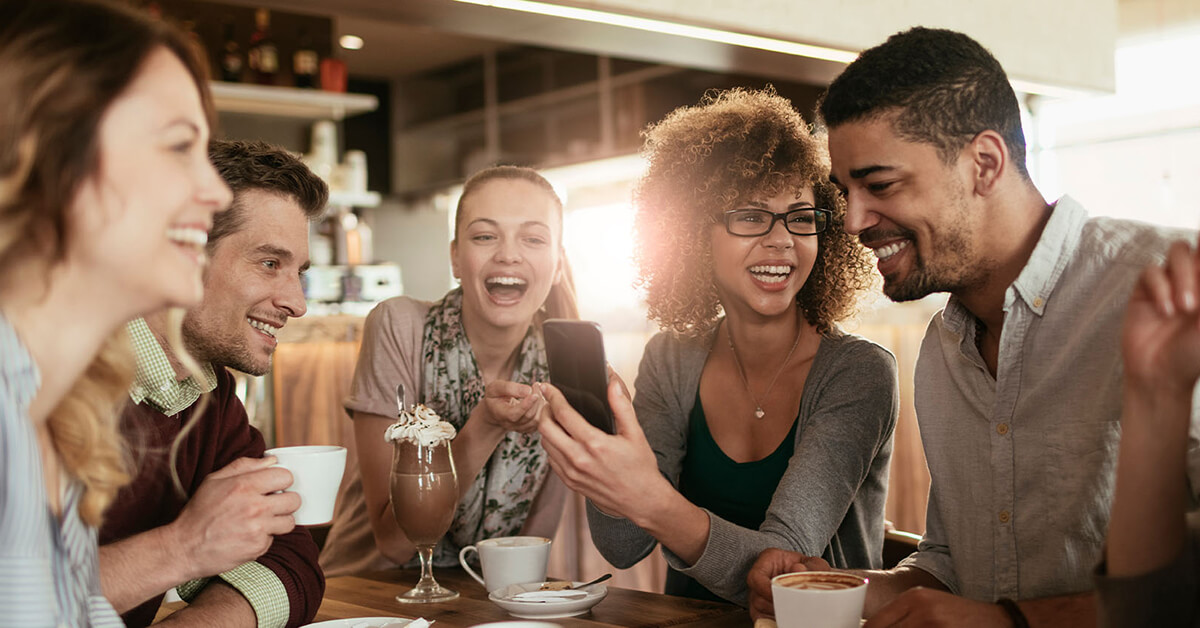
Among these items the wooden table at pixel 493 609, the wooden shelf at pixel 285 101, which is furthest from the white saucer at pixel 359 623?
the wooden shelf at pixel 285 101

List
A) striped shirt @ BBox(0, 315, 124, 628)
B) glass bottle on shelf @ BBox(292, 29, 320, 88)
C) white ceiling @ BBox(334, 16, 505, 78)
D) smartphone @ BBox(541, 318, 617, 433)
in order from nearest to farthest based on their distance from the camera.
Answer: striped shirt @ BBox(0, 315, 124, 628), smartphone @ BBox(541, 318, 617, 433), glass bottle on shelf @ BBox(292, 29, 320, 88), white ceiling @ BBox(334, 16, 505, 78)

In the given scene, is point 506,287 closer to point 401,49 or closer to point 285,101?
point 285,101

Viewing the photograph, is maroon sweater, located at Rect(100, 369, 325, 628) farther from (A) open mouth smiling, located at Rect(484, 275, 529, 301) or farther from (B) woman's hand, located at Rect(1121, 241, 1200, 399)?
(B) woman's hand, located at Rect(1121, 241, 1200, 399)

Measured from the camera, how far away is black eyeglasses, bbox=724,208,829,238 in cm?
184

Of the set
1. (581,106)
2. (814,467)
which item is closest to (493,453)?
(814,467)

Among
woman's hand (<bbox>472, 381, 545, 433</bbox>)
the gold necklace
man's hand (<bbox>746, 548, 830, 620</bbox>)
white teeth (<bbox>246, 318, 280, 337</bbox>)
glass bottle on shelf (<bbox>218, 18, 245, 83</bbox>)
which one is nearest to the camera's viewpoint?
man's hand (<bbox>746, 548, 830, 620</bbox>)

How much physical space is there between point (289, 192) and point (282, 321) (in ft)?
0.71

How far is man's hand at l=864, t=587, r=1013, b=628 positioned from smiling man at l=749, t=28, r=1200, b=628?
0.47ft

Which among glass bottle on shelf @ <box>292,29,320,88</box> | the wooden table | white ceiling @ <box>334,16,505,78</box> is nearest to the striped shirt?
the wooden table

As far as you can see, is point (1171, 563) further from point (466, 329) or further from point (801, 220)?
point (466, 329)

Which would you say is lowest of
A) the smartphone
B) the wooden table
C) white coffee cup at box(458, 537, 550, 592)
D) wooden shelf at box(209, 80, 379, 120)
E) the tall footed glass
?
the wooden table

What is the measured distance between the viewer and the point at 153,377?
138 centimetres

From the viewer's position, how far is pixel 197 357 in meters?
1.57

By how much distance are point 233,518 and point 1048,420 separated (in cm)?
107
